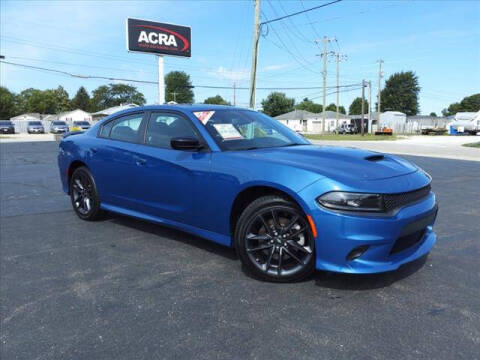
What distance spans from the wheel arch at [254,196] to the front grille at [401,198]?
0.57m

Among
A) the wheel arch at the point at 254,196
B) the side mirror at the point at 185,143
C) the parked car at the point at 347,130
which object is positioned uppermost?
the parked car at the point at 347,130

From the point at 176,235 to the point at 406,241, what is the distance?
2471mm

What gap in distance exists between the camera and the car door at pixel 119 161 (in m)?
4.19

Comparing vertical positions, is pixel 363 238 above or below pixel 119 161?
below

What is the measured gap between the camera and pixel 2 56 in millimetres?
34031

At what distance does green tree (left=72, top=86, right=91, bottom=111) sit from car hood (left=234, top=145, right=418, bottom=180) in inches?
4903

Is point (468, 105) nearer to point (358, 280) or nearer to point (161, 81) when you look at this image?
point (161, 81)

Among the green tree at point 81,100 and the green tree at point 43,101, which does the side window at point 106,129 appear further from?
the green tree at point 81,100

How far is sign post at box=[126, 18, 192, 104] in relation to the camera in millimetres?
27339

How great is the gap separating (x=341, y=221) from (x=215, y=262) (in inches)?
54.5

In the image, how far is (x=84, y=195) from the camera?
5.07 meters

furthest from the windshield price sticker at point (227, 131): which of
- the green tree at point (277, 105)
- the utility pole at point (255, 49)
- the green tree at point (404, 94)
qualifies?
the green tree at point (404, 94)

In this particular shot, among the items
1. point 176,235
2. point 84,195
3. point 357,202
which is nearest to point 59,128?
A: point 84,195

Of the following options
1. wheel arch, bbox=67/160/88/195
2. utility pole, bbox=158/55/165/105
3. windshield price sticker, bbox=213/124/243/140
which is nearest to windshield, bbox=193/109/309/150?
windshield price sticker, bbox=213/124/243/140
